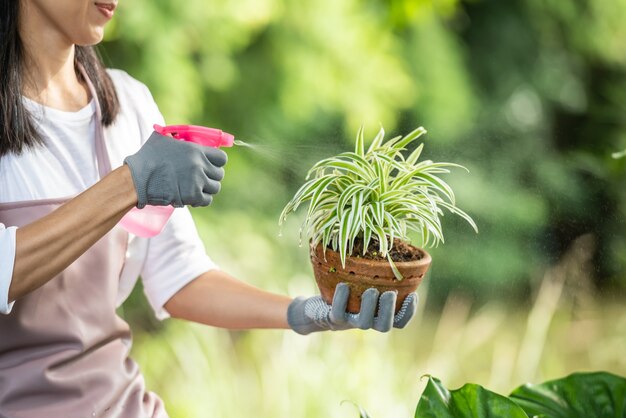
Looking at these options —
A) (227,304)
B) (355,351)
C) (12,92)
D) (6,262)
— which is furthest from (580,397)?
(355,351)

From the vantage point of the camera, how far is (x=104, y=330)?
1.50 m

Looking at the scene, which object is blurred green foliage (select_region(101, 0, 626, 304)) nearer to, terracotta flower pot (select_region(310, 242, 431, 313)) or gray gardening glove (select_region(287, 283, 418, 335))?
gray gardening glove (select_region(287, 283, 418, 335))

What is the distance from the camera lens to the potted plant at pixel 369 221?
4.38 feet

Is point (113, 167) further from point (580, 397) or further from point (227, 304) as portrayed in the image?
point (580, 397)

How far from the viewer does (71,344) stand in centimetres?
144

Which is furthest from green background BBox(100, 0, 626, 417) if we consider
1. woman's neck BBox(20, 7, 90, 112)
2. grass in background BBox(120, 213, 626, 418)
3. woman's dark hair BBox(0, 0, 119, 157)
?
woman's dark hair BBox(0, 0, 119, 157)

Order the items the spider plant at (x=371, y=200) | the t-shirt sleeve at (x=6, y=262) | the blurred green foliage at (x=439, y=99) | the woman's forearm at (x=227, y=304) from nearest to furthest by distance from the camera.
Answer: the t-shirt sleeve at (x=6, y=262), the spider plant at (x=371, y=200), the woman's forearm at (x=227, y=304), the blurred green foliage at (x=439, y=99)

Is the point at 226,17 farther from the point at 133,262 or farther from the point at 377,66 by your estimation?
the point at 133,262

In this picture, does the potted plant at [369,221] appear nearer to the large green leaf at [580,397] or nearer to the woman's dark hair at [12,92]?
Answer: the large green leaf at [580,397]

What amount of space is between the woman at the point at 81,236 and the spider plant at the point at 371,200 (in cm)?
10

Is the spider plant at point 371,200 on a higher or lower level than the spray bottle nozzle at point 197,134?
lower

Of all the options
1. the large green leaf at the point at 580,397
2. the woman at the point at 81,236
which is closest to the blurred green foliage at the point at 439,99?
the woman at the point at 81,236

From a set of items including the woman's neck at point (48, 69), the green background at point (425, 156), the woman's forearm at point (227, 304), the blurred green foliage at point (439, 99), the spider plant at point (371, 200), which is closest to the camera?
the spider plant at point (371, 200)

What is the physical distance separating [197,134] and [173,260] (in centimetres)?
37
